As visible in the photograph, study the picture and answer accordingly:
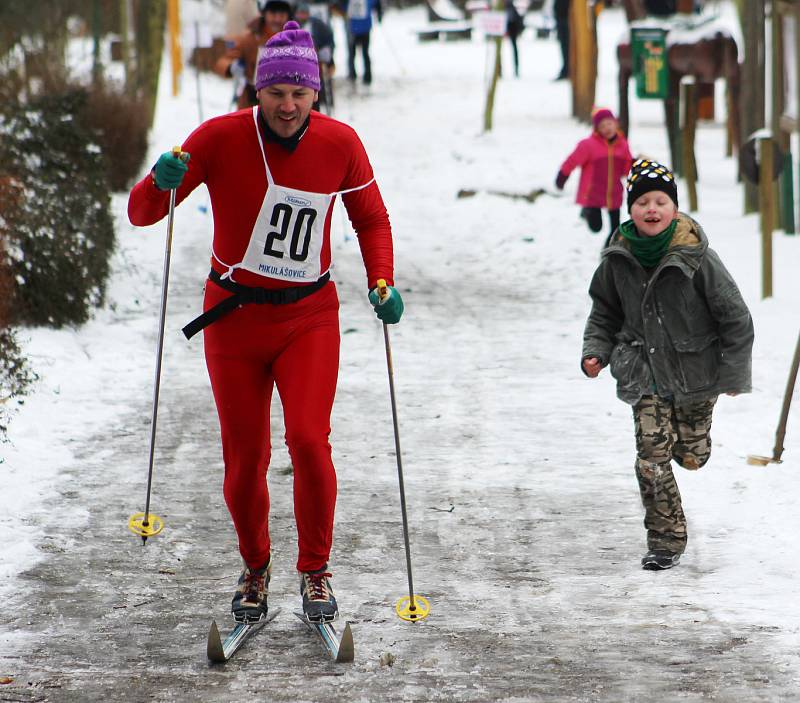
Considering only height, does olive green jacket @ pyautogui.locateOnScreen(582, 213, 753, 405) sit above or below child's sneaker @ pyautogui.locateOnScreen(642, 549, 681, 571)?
above

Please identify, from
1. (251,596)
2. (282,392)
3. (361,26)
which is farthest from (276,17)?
(361,26)

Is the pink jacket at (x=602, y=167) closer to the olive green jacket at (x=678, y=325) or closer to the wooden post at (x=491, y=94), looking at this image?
the wooden post at (x=491, y=94)

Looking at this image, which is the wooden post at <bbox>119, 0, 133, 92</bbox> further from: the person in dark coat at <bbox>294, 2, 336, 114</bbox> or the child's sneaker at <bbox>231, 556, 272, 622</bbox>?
the child's sneaker at <bbox>231, 556, 272, 622</bbox>

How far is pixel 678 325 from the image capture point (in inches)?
217

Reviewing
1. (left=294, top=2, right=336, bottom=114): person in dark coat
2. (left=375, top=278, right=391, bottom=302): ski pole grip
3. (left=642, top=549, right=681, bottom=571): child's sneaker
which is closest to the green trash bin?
(left=294, top=2, right=336, bottom=114): person in dark coat

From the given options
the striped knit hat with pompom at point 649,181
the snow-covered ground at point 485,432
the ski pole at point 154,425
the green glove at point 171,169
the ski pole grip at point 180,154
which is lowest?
the snow-covered ground at point 485,432

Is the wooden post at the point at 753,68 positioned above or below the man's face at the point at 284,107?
below

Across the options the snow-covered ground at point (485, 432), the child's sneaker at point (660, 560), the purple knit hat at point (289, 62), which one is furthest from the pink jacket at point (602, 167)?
the purple knit hat at point (289, 62)

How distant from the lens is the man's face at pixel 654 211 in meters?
5.43

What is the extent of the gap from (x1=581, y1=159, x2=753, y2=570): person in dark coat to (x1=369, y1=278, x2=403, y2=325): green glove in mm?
1069

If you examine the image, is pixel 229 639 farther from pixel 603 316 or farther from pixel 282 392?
pixel 603 316

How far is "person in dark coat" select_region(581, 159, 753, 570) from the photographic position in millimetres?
5441

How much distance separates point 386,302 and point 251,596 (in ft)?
3.93

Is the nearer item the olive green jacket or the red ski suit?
the red ski suit
